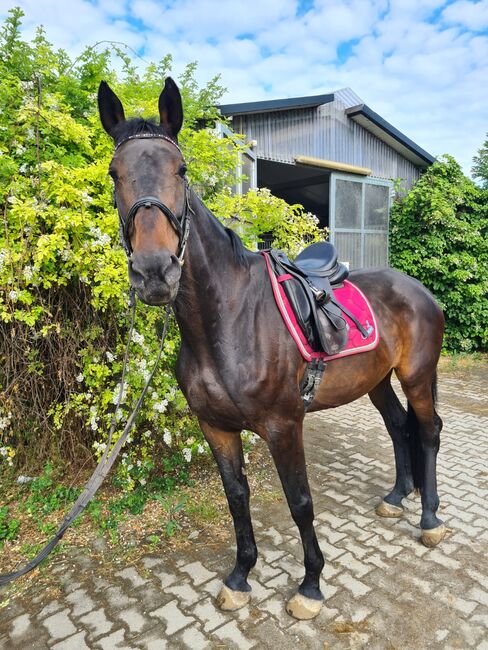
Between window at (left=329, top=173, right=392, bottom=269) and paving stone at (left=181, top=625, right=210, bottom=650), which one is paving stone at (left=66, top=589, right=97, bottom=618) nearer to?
paving stone at (left=181, top=625, right=210, bottom=650)

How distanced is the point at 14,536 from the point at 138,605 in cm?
126

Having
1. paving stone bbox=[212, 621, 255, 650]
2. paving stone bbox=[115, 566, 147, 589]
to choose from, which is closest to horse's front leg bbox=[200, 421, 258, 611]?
paving stone bbox=[212, 621, 255, 650]

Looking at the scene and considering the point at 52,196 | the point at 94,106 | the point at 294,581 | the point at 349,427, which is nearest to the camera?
the point at 294,581

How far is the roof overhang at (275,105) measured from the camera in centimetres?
638

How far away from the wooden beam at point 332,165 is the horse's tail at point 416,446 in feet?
19.5

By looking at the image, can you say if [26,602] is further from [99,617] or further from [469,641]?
[469,641]

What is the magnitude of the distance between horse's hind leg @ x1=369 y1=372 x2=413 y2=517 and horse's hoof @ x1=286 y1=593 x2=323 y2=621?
1.21 metres

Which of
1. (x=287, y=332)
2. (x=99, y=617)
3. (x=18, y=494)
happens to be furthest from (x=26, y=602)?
(x=287, y=332)

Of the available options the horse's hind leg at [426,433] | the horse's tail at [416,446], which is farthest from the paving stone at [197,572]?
the horse's tail at [416,446]

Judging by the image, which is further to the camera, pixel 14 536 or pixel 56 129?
pixel 56 129

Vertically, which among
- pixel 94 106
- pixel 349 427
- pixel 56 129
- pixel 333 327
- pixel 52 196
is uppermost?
pixel 94 106

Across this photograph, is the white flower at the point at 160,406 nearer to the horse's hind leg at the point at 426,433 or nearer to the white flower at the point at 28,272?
the white flower at the point at 28,272

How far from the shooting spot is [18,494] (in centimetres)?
346

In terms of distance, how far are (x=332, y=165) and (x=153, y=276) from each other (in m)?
7.99
